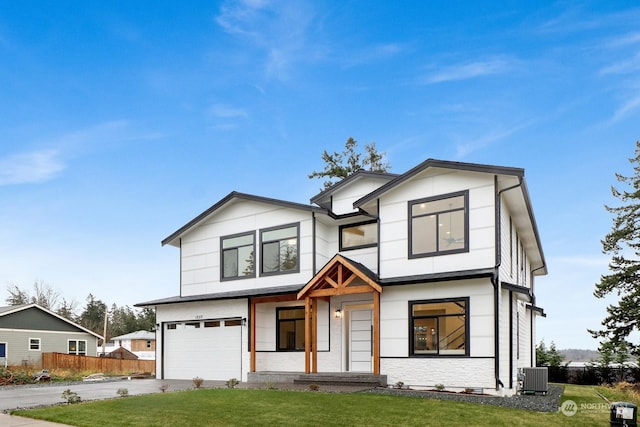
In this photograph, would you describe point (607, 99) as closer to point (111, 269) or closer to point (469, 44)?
point (469, 44)

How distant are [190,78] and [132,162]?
6.27m

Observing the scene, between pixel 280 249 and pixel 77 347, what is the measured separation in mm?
25992

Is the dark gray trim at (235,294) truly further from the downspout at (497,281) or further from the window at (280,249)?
the downspout at (497,281)

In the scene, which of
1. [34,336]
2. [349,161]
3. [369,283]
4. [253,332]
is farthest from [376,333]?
[34,336]

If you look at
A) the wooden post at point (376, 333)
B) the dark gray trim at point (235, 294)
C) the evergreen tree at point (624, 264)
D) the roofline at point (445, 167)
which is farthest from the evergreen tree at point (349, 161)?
the wooden post at point (376, 333)

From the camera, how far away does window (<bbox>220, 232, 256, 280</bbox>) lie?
63.7 ft

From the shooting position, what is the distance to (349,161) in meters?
34.2

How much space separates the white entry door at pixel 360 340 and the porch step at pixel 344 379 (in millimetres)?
933

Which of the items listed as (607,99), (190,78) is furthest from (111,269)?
(607,99)

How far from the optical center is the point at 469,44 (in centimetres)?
1905

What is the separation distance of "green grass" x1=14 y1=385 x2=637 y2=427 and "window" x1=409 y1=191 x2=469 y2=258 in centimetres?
453

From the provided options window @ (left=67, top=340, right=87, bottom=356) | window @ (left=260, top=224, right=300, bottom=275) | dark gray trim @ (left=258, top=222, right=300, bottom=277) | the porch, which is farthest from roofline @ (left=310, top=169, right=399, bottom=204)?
window @ (left=67, top=340, right=87, bottom=356)

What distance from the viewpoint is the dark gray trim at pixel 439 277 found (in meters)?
13.7

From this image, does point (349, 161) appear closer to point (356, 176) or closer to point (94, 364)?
point (356, 176)
